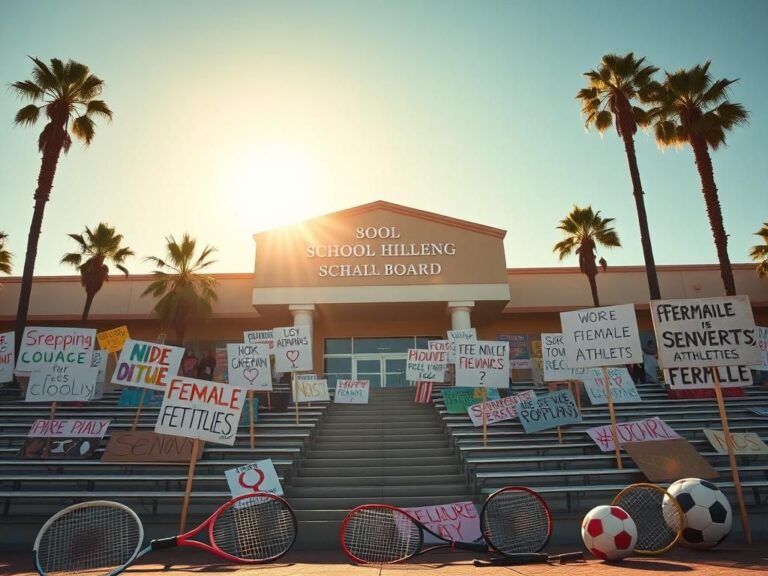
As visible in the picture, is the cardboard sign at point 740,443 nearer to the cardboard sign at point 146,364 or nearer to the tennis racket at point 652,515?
the tennis racket at point 652,515

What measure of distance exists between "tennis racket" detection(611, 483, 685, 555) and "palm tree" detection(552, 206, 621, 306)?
19364mm

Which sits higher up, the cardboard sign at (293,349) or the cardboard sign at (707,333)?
the cardboard sign at (293,349)

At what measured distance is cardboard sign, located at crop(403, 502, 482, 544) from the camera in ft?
26.2

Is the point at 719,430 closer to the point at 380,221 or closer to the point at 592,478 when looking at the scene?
the point at 592,478

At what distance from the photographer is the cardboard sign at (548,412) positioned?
12.1 metres

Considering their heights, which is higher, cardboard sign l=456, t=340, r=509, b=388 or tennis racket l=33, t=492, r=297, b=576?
cardboard sign l=456, t=340, r=509, b=388

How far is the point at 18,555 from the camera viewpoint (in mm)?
8031

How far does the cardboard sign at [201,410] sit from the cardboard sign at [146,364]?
10.9 feet

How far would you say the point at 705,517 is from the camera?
6.27m

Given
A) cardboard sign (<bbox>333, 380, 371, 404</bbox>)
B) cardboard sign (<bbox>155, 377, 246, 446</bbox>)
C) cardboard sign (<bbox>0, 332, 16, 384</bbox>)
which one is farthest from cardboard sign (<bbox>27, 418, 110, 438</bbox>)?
cardboard sign (<bbox>333, 380, 371, 404</bbox>)

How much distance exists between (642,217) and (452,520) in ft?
54.0

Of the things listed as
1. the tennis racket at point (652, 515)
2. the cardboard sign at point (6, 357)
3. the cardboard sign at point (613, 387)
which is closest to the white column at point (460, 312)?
the cardboard sign at point (613, 387)

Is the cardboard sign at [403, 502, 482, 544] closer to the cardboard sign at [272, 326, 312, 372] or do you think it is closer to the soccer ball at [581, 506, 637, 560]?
the soccer ball at [581, 506, 637, 560]

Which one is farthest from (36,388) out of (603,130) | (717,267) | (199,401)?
(717,267)
